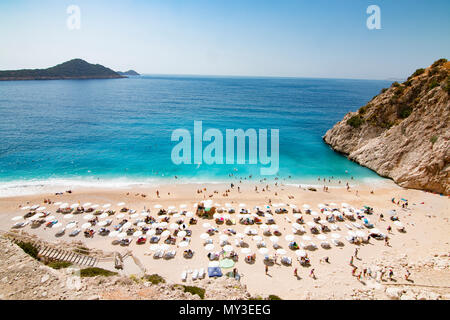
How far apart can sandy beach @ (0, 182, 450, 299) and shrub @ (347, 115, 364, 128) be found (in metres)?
17.9

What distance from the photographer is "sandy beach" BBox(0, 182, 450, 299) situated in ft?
62.4

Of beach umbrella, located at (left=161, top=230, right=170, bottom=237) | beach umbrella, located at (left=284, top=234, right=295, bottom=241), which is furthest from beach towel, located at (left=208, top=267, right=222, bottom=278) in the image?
beach umbrella, located at (left=284, top=234, right=295, bottom=241)

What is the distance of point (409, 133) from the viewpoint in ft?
134

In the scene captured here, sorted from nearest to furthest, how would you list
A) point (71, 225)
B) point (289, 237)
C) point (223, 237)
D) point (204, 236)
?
point (223, 237), point (204, 236), point (289, 237), point (71, 225)

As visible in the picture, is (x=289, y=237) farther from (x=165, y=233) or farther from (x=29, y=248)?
(x=29, y=248)

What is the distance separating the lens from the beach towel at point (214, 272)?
20.0m

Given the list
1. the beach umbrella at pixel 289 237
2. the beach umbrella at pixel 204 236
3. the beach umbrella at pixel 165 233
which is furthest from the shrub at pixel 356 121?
the beach umbrella at pixel 165 233

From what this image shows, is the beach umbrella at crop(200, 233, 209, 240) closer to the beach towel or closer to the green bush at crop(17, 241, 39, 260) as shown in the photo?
the beach towel

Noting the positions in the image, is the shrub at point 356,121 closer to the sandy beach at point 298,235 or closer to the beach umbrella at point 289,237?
the sandy beach at point 298,235

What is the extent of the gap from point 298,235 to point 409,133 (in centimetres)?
3166

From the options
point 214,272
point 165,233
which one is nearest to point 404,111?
point 214,272

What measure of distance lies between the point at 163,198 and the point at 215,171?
13555mm

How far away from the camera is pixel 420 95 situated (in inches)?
1742

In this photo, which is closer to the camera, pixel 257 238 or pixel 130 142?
pixel 257 238
